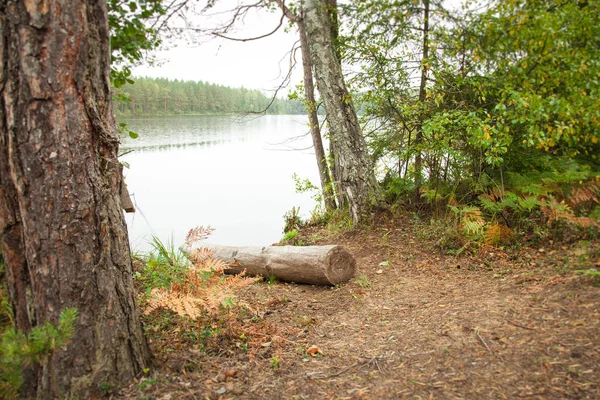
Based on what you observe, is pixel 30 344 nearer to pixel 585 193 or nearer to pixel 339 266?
pixel 339 266

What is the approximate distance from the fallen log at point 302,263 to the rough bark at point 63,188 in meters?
2.62

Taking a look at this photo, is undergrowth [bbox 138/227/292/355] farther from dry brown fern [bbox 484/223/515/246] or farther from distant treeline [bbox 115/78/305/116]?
distant treeline [bbox 115/78/305/116]

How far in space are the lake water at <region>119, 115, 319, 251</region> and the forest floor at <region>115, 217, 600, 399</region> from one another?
425 cm

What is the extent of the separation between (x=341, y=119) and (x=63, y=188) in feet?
19.0

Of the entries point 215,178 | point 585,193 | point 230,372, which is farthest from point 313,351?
point 215,178

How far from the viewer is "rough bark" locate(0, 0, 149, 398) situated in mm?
2393

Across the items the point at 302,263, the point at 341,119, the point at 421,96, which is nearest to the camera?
the point at 302,263

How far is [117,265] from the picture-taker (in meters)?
2.82

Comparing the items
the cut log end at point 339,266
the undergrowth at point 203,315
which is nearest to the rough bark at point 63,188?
the undergrowth at point 203,315

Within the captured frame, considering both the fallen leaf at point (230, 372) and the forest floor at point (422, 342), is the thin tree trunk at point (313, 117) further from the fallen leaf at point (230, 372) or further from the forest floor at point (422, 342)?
the fallen leaf at point (230, 372)

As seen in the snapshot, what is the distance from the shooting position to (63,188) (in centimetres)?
252

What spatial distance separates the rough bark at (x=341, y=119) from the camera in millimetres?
7676

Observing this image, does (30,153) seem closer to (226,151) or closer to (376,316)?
(376,316)

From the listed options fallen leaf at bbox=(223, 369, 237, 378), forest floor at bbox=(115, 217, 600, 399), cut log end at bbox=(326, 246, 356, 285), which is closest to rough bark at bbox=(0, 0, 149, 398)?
forest floor at bbox=(115, 217, 600, 399)
